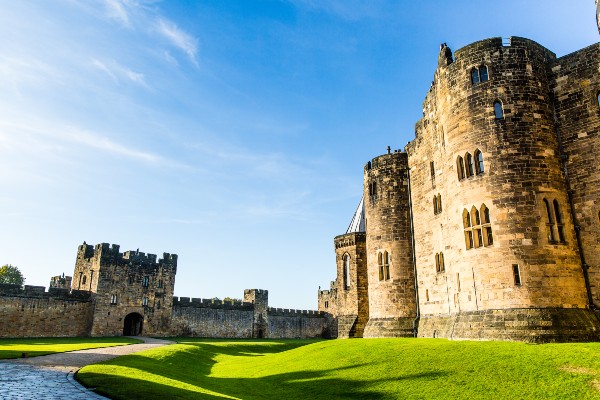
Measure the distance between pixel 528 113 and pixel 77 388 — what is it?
67.7ft

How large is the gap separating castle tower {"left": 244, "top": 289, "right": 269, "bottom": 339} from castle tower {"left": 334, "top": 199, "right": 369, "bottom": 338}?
20.1 m

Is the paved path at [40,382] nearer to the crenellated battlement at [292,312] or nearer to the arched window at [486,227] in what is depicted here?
the arched window at [486,227]

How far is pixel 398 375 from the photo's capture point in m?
15.3

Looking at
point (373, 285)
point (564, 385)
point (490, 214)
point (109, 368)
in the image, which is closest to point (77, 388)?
point (109, 368)

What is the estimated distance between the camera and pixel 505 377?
13.2m

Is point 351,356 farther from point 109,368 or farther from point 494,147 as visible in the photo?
point 494,147

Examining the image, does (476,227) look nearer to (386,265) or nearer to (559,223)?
(559,223)

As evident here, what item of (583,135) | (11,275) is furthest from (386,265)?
(11,275)

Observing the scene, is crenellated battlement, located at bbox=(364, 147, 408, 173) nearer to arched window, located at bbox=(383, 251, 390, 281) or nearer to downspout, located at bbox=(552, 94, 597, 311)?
arched window, located at bbox=(383, 251, 390, 281)

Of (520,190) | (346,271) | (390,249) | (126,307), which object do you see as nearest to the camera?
(520,190)

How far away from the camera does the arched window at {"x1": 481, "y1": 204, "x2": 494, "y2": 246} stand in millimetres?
19269

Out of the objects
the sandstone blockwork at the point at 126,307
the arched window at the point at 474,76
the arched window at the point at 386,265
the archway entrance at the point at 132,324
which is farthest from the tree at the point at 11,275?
the arched window at the point at 474,76

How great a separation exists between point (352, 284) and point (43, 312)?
28.8 m

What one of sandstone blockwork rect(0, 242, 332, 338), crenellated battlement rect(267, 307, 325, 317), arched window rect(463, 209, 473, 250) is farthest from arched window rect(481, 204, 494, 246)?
crenellated battlement rect(267, 307, 325, 317)
